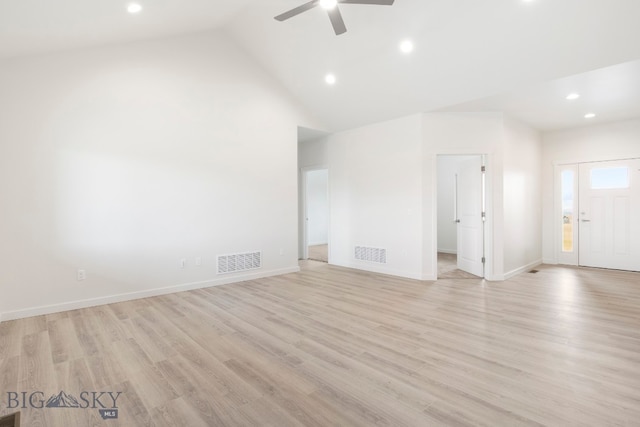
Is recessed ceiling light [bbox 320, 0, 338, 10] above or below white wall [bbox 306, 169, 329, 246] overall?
above

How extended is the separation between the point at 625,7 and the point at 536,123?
3399 millimetres

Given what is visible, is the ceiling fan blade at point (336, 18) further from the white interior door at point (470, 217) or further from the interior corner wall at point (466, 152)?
the white interior door at point (470, 217)

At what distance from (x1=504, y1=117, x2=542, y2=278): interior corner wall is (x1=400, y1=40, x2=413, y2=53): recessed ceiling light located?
2.44 m

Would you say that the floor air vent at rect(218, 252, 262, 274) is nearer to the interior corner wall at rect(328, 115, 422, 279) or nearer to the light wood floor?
the light wood floor

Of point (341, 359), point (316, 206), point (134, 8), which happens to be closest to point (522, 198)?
point (341, 359)

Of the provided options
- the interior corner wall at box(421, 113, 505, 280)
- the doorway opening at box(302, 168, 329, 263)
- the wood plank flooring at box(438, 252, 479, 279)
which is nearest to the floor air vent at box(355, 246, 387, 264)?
the interior corner wall at box(421, 113, 505, 280)

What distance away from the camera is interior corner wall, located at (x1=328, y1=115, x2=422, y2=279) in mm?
5598

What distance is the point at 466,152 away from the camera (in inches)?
213

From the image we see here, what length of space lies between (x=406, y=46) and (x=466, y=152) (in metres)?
2.09

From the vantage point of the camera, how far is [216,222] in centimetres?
525

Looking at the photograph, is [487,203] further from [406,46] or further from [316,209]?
[316,209]

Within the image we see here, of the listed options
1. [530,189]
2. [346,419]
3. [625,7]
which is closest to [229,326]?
[346,419]

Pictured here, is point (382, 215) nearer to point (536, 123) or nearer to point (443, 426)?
point (536, 123)

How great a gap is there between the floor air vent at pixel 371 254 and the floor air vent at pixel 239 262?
1.98 metres
